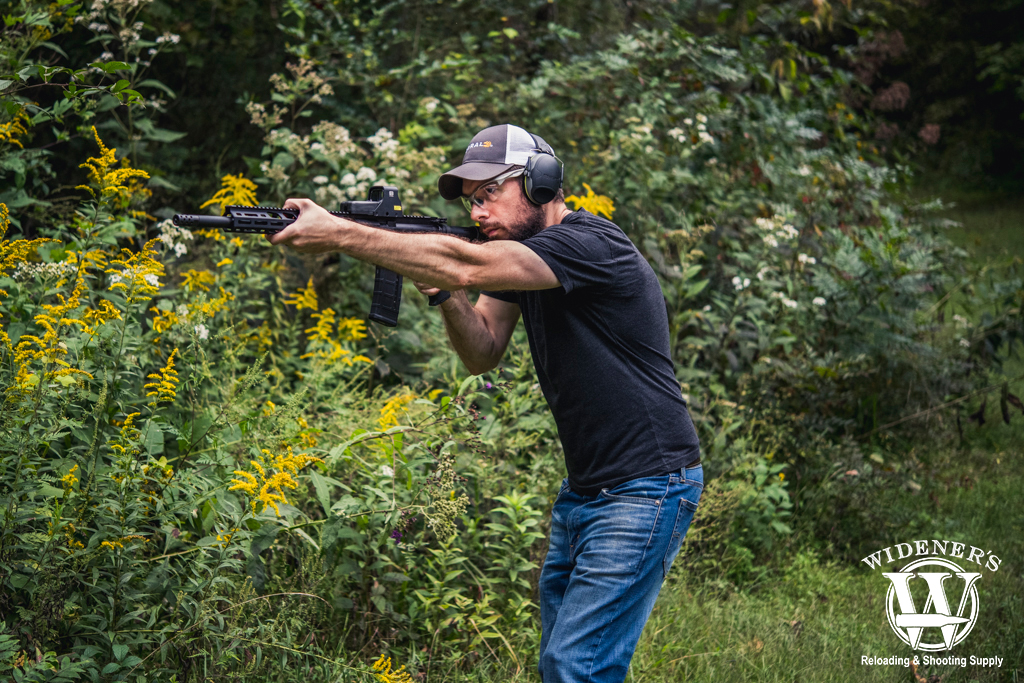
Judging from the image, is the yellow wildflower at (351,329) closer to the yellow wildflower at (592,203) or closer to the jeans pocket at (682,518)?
the yellow wildflower at (592,203)

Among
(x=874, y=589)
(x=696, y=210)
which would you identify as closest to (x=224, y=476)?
(x=874, y=589)

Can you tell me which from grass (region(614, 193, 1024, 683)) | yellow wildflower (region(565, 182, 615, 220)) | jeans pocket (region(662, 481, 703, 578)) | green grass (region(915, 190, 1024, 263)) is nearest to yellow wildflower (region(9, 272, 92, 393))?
jeans pocket (region(662, 481, 703, 578))

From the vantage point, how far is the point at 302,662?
2934 mm

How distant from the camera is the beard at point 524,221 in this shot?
277cm

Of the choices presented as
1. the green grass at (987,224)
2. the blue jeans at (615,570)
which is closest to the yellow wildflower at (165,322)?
the blue jeans at (615,570)

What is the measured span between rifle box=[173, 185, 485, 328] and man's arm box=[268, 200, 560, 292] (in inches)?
2.0

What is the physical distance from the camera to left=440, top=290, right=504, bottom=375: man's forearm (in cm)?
285

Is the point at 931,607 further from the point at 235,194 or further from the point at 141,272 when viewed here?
the point at 235,194

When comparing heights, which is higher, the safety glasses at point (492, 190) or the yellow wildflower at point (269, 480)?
the safety glasses at point (492, 190)

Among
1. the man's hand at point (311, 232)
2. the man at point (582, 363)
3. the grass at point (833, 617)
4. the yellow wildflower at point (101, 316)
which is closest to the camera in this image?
the man's hand at point (311, 232)

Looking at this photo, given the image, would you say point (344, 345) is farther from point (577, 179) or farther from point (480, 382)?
point (577, 179)

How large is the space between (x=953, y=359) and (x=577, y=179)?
320 cm

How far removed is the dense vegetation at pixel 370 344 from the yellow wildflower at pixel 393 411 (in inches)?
1.7

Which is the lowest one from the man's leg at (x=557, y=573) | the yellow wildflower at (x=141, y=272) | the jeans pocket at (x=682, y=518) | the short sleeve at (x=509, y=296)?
the man's leg at (x=557, y=573)
